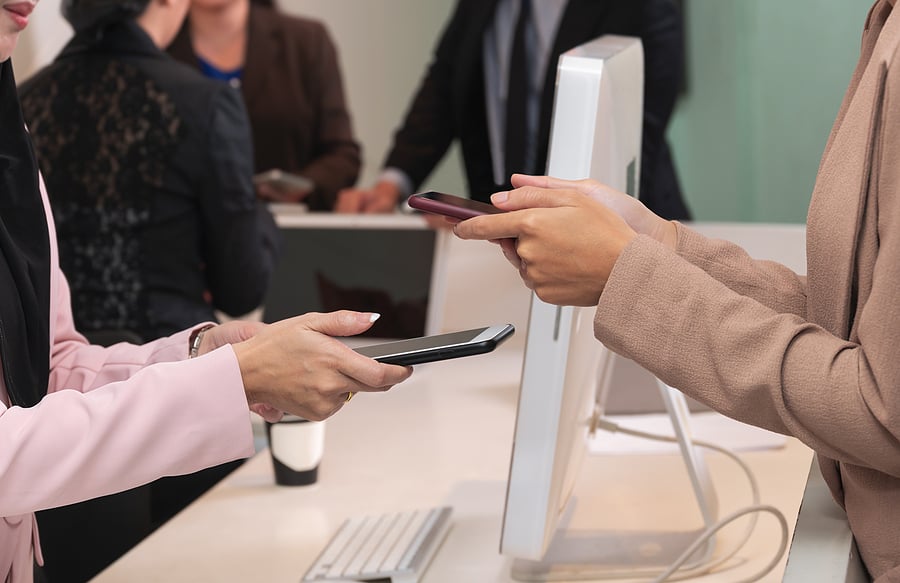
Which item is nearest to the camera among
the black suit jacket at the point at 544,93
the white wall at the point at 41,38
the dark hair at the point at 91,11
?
the dark hair at the point at 91,11

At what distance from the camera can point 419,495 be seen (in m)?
1.46

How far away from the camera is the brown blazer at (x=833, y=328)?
0.79m

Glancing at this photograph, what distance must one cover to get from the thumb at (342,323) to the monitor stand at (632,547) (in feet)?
1.19

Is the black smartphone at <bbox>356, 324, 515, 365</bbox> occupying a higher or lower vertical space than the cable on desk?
higher

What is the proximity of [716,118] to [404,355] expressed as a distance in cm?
343

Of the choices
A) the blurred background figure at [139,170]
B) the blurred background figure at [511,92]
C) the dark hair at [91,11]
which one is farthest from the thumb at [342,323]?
the blurred background figure at [511,92]

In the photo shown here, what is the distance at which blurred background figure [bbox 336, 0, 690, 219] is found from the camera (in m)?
2.44

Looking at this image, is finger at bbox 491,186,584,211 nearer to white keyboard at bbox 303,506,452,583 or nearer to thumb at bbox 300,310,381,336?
thumb at bbox 300,310,381,336

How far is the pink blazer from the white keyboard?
266 millimetres

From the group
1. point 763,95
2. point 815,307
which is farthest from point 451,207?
point 763,95

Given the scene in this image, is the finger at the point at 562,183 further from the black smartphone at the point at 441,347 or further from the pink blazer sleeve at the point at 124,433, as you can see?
the pink blazer sleeve at the point at 124,433

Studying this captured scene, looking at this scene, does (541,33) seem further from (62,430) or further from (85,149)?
(62,430)

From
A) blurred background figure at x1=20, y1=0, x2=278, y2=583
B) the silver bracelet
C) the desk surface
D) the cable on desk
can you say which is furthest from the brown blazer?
blurred background figure at x1=20, y1=0, x2=278, y2=583

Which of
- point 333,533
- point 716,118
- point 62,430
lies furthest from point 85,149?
point 716,118
